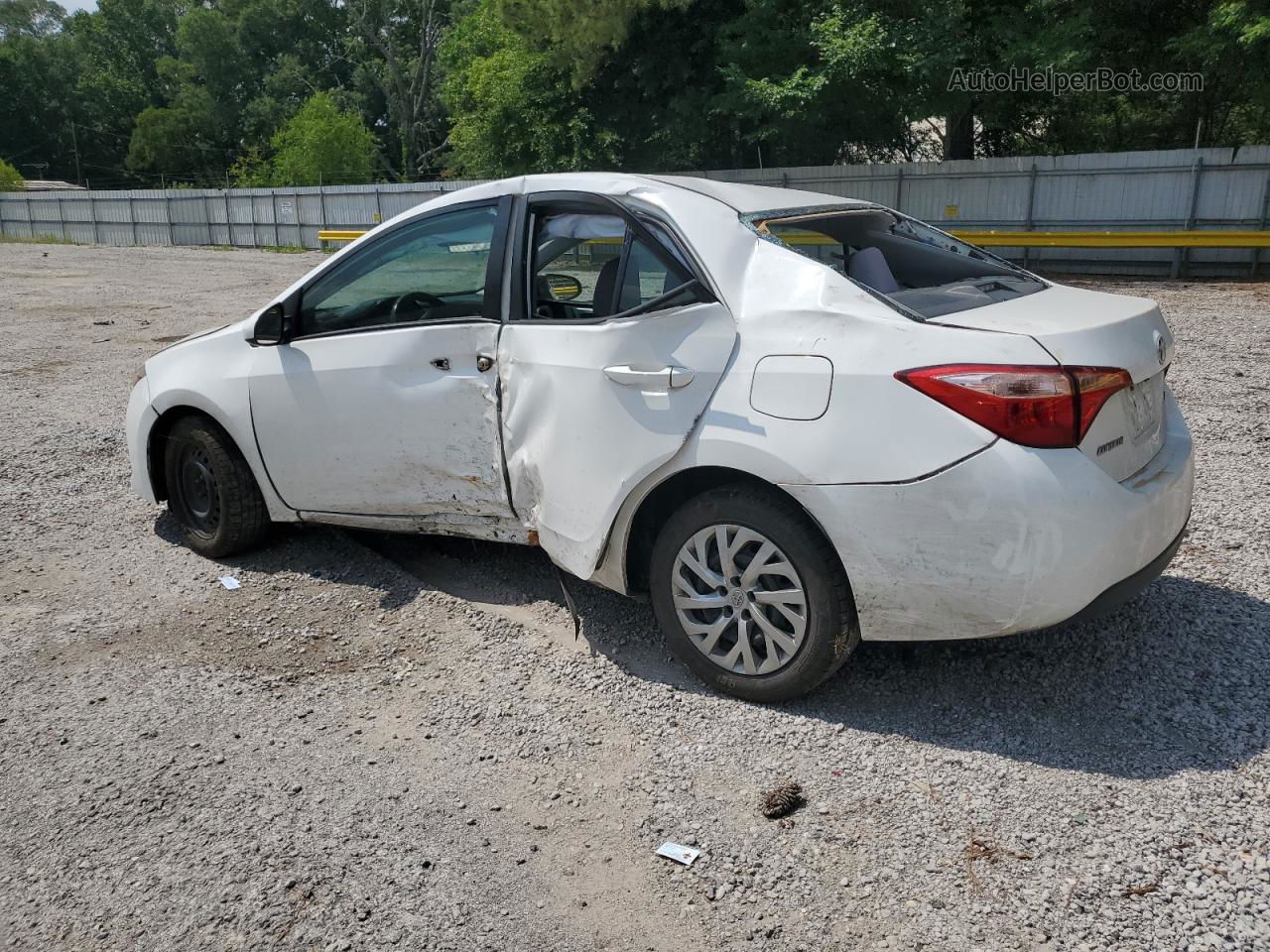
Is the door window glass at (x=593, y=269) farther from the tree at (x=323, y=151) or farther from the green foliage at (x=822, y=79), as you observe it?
the tree at (x=323, y=151)

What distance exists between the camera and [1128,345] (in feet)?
10.8

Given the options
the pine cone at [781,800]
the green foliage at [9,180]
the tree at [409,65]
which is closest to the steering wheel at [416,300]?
the pine cone at [781,800]

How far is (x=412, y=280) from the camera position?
445 centimetres

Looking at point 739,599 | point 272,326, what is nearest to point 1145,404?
point 739,599

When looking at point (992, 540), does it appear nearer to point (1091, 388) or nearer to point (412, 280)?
point (1091, 388)

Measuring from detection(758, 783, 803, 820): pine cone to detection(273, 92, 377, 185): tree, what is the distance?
47.1 meters

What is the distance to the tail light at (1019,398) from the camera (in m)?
2.98

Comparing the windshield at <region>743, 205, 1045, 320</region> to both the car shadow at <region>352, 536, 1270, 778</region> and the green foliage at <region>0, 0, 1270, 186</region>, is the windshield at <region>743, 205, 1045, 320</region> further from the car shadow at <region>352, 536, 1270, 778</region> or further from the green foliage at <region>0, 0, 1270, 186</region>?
the green foliage at <region>0, 0, 1270, 186</region>

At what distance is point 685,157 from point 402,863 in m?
27.7

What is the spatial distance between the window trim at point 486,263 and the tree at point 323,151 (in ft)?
147

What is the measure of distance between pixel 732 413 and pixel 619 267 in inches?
34.2

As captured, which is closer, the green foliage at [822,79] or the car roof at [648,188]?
the car roof at [648,188]

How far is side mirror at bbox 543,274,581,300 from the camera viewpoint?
13.5 feet

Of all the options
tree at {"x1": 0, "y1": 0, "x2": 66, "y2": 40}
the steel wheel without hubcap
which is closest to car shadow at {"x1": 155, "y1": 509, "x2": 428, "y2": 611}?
the steel wheel without hubcap
